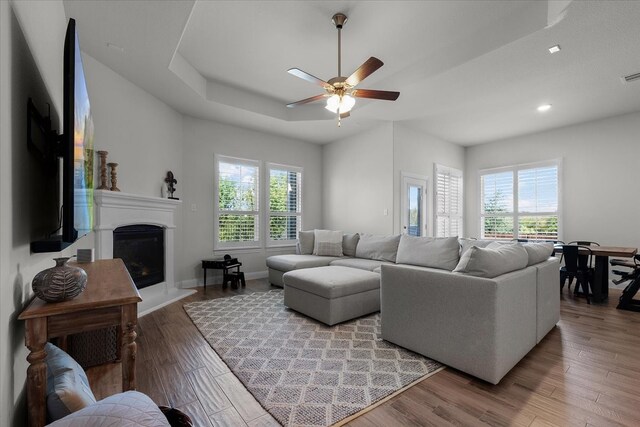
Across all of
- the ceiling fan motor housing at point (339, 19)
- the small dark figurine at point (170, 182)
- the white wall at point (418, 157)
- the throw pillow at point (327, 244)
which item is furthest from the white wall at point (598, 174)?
the small dark figurine at point (170, 182)

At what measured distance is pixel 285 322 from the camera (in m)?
3.08

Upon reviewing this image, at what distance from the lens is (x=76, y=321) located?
3.84 ft

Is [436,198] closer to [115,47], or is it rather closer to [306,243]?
[306,243]

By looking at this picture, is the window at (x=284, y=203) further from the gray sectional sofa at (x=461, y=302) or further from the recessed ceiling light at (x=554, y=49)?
the recessed ceiling light at (x=554, y=49)

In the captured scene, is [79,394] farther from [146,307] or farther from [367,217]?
[367,217]

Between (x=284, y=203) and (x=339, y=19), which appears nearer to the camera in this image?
(x=339, y=19)

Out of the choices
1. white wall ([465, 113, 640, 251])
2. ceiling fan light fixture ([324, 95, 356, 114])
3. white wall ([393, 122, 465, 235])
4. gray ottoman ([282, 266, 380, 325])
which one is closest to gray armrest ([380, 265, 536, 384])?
gray ottoman ([282, 266, 380, 325])

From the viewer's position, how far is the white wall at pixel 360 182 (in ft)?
17.3

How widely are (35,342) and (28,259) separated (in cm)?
47

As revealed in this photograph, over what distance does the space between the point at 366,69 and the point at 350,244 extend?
3048 mm

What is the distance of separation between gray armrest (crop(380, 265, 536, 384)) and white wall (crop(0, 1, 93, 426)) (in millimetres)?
2262

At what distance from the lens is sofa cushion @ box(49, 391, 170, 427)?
78 centimetres

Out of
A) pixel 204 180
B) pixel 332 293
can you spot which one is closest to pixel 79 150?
pixel 332 293

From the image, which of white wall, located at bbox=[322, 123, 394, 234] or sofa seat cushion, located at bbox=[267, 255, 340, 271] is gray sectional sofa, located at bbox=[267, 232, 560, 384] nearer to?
sofa seat cushion, located at bbox=[267, 255, 340, 271]
